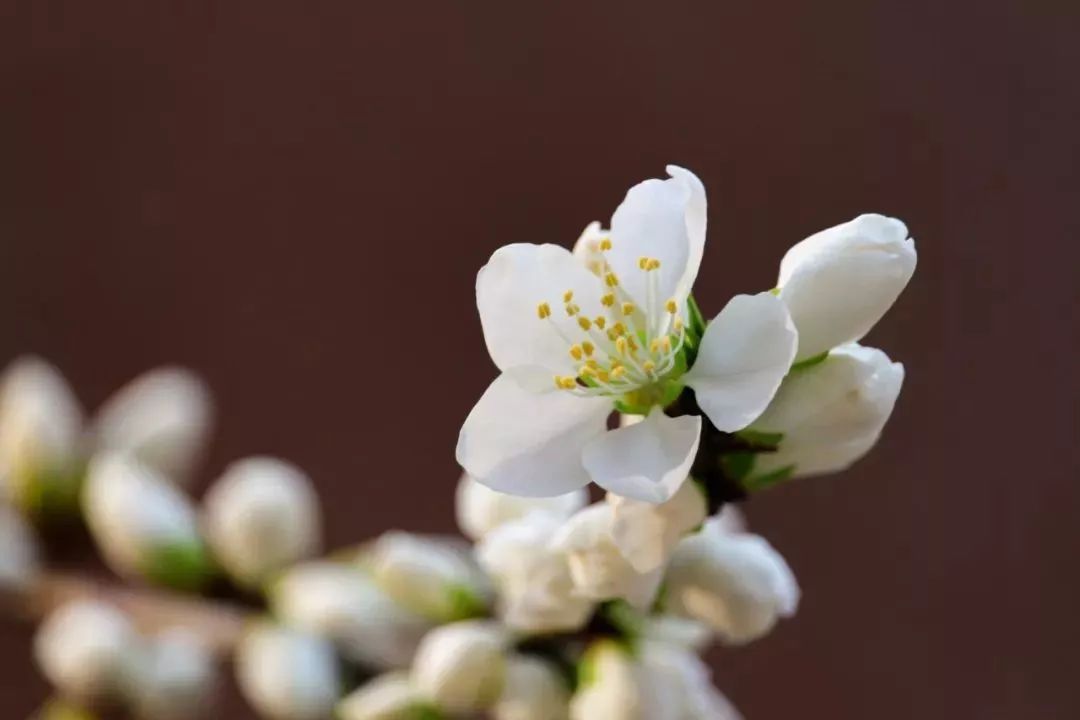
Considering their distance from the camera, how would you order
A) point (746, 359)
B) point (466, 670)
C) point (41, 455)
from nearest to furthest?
point (746, 359)
point (466, 670)
point (41, 455)

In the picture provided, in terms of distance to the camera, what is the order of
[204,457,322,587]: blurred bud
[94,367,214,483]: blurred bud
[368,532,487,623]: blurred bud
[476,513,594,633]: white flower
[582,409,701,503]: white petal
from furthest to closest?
[94,367,214,483]: blurred bud < [204,457,322,587]: blurred bud < [368,532,487,623]: blurred bud < [476,513,594,633]: white flower < [582,409,701,503]: white petal

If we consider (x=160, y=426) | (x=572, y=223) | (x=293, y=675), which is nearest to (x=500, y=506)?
(x=293, y=675)

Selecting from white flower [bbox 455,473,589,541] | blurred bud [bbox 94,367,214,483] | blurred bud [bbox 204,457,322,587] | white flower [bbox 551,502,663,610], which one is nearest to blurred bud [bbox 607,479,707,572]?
white flower [bbox 551,502,663,610]

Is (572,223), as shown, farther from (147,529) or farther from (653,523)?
(653,523)

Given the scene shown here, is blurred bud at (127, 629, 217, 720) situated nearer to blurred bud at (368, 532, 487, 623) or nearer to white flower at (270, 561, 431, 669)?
white flower at (270, 561, 431, 669)

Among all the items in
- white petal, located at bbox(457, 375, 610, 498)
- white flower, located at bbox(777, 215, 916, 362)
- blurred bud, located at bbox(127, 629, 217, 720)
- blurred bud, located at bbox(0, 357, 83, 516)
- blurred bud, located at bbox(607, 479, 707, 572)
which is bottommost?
blurred bud, located at bbox(127, 629, 217, 720)

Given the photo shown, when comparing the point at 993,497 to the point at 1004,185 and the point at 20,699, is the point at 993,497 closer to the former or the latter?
the point at 1004,185
